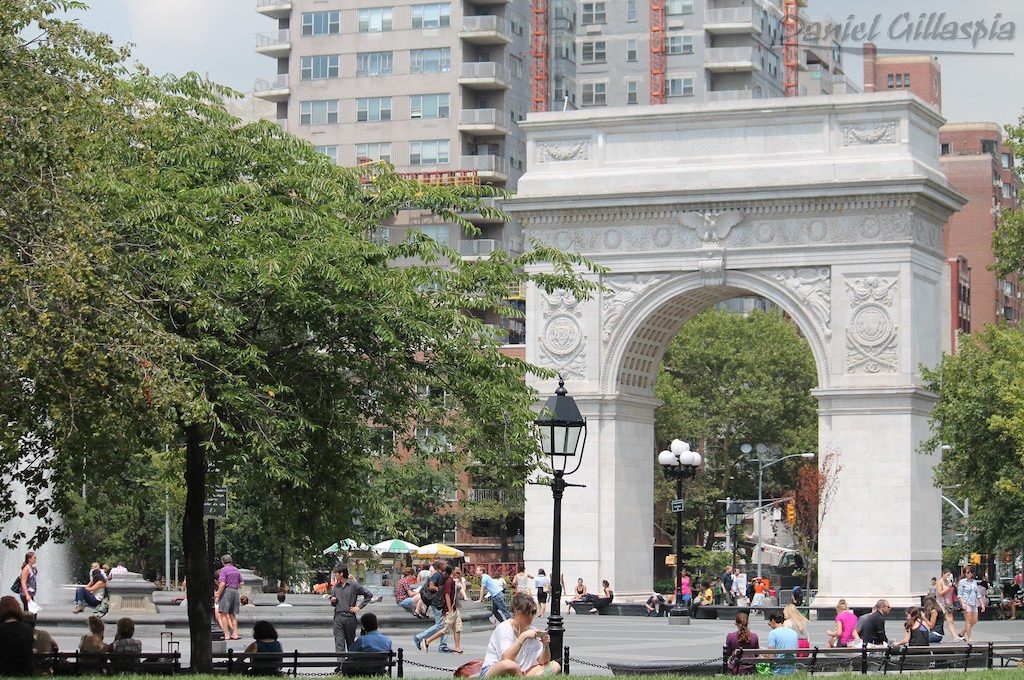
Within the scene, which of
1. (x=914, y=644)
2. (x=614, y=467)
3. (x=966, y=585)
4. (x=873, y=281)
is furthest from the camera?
(x=614, y=467)

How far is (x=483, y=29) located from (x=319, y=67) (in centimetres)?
932

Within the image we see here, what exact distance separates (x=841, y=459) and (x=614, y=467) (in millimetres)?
6570

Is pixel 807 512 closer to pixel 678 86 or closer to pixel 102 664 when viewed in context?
pixel 678 86

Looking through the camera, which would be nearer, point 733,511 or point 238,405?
point 238,405

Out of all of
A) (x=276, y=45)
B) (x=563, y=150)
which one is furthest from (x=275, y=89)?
(x=563, y=150)

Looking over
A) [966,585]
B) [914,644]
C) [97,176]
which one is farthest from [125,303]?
[966,585]

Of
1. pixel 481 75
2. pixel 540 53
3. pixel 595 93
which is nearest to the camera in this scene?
pixel 481 75

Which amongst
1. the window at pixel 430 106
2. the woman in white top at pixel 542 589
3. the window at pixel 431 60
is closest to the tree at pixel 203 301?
the woman in white top at pixel 542 589

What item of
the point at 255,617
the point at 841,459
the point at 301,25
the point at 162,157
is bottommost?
the point at 255,617

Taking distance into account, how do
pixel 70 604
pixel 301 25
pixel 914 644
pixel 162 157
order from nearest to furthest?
pixel 162 157 < pixel 914 644 < pixel 70 604 < pixel 301 25

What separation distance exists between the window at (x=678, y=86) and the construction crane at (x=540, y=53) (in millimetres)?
7226

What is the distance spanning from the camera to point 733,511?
6450cm

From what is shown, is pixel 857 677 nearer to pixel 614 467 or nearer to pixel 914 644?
pixel 914 644

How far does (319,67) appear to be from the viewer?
10531cm
